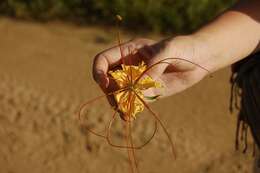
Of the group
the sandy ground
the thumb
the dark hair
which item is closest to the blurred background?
the sandy ground

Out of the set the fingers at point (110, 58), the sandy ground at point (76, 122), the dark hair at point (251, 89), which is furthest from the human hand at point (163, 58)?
the sandy ground at point (76, 122)

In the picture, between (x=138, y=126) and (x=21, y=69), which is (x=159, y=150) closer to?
(x=138, y=126)

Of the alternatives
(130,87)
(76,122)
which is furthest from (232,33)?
(76,122)

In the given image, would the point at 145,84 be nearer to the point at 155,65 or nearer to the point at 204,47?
the point at 155,65

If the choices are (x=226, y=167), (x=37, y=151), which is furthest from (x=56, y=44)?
(x=226, y=167)

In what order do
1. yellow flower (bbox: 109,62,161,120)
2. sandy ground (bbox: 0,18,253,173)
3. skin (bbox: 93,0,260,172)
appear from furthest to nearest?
sandy ground (bbox: 0,18,253,173), skin (bbox: 93,0,260,172), yellow flower (bbox: 109,62,161,120)

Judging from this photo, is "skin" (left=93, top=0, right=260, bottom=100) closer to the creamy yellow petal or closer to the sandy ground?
the creamy yellow petal

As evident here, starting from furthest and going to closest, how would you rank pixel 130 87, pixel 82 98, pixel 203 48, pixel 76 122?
1. pixel 82 98
2. pixel 76 122
3. pixel 203 48
4. pixel 130 87
